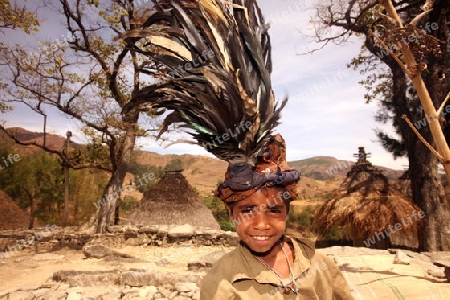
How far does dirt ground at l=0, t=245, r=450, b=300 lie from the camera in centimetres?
407

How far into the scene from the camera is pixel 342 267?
211 inches

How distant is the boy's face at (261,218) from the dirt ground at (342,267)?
3538mm

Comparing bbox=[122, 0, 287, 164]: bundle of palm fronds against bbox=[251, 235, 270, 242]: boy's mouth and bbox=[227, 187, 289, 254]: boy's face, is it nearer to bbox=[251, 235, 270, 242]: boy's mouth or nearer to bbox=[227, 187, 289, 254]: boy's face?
bbox=[227, 187, 289, 254]: boy's face

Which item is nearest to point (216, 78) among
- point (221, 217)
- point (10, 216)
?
point (10, 216)

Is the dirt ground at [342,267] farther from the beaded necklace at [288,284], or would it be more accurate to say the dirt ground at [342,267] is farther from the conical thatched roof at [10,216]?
the conical thatched roof at [10,216]

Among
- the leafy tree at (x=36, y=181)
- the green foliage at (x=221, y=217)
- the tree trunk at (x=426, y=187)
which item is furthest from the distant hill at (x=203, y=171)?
the tree trunk at (x=426, y=187)

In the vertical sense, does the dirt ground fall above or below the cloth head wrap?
below

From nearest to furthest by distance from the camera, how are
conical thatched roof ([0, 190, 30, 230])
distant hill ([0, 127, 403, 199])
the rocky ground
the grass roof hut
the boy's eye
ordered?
the boy's eye
the rocky ground
the grass roof hut
conical thatched roof ([0, 190, 30, 230])
distant hill ([0, 127, 403, 199])

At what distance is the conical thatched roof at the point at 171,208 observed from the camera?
15680 millimetres

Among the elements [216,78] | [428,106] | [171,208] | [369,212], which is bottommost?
[171,208]

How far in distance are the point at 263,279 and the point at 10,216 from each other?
26941 millimetres

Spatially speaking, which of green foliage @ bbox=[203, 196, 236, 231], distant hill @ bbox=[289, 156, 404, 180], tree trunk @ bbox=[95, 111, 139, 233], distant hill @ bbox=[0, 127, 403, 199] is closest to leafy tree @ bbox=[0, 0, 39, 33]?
tree trunk @ bbox=[95, 111, 139, 233]

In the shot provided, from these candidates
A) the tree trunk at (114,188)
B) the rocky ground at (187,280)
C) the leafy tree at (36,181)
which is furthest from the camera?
the leafy tree at (36,181)

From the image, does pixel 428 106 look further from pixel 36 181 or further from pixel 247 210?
pixel 36 181
